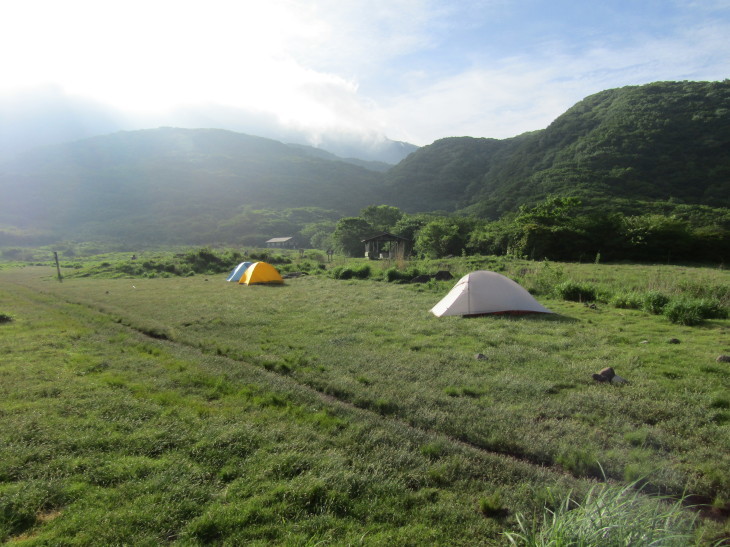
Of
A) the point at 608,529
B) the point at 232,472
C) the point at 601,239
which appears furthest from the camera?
the point at 601,239

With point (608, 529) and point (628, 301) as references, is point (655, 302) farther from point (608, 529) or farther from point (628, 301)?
point (608, 529)

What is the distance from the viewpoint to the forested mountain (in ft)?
186

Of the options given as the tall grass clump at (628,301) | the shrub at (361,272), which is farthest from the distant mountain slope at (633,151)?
the tall grass clump at (628,301)

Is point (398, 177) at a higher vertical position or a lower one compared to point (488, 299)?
higher

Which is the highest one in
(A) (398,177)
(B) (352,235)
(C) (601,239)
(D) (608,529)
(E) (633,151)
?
(A) (398,177)

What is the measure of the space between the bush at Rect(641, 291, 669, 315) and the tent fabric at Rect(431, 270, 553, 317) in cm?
275

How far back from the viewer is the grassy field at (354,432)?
2.99 metres

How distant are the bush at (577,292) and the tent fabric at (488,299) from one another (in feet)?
9.31

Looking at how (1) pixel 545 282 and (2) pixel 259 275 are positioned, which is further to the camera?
(2) pixel 259 275

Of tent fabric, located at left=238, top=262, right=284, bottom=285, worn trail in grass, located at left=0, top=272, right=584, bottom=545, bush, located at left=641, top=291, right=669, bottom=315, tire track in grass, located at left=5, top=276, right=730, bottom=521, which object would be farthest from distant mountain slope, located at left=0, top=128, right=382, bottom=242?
worn trail in grass, located at left=0, top=272, right=584, bottom=545

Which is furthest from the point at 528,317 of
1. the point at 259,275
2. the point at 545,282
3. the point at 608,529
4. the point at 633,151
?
the point at 633,151

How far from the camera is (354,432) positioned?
4.35m

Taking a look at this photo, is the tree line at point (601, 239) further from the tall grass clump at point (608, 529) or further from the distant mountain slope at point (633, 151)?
the tall grass clump at point (608, 529)

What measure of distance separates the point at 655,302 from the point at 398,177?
→ 13686 cm
